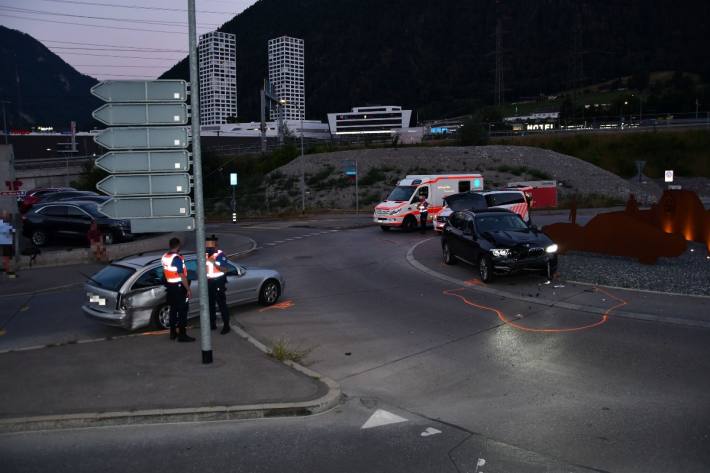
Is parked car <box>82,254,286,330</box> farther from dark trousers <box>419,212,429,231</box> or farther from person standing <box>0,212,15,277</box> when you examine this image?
dark trousers <box>419,212,429,231</box>

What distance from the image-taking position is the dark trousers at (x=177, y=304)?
35.1 feet

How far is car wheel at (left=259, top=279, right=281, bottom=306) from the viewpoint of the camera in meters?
14.0

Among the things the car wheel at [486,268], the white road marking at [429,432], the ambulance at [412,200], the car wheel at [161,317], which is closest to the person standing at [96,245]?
the car wheel at [161,317]

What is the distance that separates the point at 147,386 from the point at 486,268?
9.66 metres

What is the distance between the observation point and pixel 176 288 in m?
10.7

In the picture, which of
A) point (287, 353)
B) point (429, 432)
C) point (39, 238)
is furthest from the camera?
point (39, 238)

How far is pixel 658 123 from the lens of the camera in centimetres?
7881

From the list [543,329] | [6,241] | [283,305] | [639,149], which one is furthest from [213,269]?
[639,149]

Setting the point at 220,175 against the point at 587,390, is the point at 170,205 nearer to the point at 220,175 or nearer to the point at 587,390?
the point at 587,390

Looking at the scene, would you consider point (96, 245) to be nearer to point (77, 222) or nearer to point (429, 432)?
point (77, 222)

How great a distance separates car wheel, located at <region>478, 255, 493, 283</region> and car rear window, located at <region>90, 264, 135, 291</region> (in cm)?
851

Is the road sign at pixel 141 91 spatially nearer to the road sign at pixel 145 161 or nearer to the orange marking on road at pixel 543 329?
Result: the road sign at pixel 145 161

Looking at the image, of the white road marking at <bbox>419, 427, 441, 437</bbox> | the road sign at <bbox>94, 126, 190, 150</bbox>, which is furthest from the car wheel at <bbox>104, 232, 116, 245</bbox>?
the white road marking at <bbox>419, 427, 441, 437</bbox>

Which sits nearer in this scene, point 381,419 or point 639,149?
point 381,419
